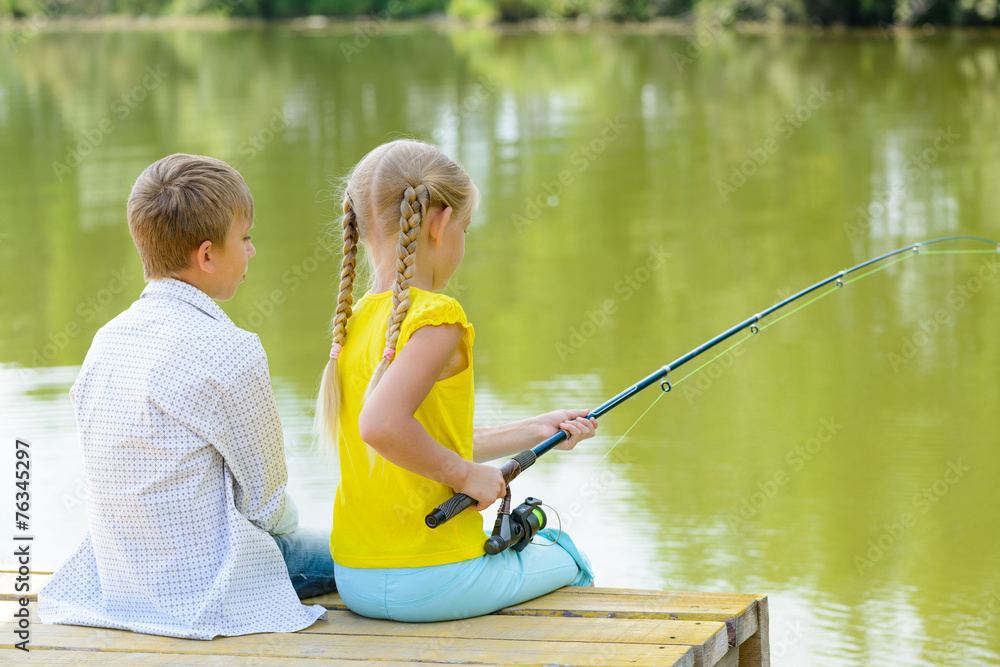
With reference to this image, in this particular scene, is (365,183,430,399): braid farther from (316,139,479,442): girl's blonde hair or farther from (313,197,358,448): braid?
(313,197,358,448): braid

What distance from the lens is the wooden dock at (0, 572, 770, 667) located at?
77.9 inches

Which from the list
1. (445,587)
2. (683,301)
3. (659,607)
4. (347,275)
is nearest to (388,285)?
(347,275)

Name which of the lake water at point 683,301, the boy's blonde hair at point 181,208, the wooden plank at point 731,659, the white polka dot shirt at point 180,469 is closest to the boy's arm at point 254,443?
the white polka dot shirt at point 180,469

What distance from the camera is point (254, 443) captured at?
2.11 metres

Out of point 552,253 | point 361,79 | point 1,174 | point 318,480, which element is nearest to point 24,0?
point 361,79

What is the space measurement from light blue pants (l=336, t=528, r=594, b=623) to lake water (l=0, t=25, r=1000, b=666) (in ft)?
4.02

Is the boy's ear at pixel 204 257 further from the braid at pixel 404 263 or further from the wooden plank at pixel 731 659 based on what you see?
the wooden plank at pixel 731 659

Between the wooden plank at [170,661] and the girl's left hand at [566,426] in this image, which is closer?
the wooden plank at [170,661]

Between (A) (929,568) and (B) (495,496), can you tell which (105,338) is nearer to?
(B) (495,496)

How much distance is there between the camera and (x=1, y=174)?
36.7 feet

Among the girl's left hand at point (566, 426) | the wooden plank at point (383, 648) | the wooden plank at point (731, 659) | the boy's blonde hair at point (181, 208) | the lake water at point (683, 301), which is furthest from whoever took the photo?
the lake water at point (683, 301)

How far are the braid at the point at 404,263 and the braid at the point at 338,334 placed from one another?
0.11m

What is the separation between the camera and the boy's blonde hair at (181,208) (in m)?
2.06

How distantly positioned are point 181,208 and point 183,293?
149 millimetres
